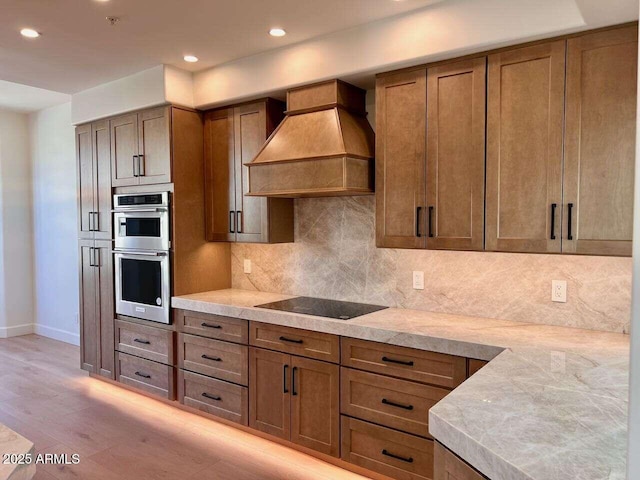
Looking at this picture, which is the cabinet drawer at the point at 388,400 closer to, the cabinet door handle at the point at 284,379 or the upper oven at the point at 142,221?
the cabinet door handle at the point at 284,379

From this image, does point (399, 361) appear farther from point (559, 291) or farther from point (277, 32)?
point (277, 32)

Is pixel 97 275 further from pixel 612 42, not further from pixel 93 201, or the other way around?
pixel 612 42

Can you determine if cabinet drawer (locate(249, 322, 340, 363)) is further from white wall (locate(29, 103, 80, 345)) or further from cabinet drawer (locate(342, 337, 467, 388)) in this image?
white wall (locate(29, 103, 80, 345))

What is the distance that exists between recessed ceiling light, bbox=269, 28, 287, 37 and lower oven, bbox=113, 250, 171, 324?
182cm

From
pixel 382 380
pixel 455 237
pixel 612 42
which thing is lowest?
pixel 382 380

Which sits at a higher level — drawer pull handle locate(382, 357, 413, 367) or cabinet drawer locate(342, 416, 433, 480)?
drawer pull handle locate(382, 357, 413, 367)

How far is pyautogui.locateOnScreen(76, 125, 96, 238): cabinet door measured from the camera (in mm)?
4340

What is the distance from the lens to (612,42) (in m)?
2.21

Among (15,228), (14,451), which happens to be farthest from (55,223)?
(14,451)

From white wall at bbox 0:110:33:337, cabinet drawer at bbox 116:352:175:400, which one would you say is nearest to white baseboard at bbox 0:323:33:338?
white wall at bbox 0:110:33:337

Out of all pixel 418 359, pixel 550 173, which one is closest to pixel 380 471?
pixel 418 359

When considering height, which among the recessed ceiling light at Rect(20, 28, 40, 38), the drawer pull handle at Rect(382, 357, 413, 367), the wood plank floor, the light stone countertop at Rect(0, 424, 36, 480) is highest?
the recessed ceiling light at Rect(20, 28, 40, 38)

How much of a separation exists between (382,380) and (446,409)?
3.89 feet

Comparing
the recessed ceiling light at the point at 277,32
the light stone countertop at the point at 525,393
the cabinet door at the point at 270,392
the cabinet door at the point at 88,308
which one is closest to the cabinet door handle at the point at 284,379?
the cabinet door at the point at 270,392
